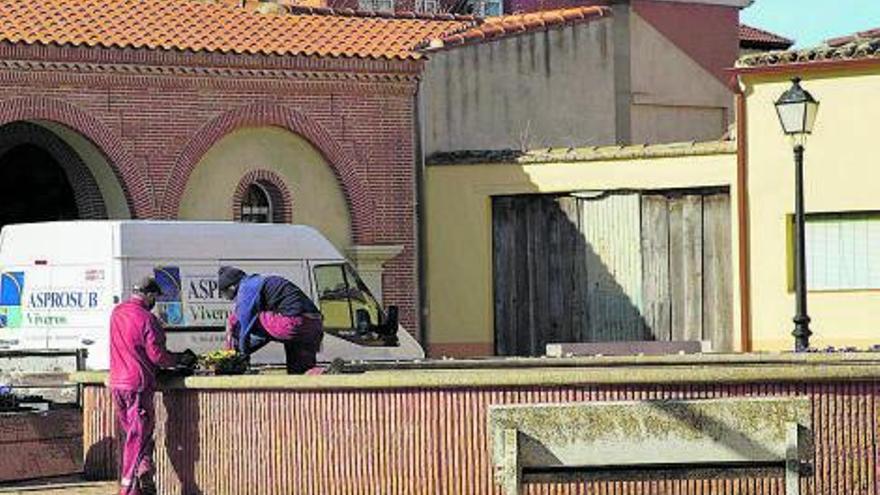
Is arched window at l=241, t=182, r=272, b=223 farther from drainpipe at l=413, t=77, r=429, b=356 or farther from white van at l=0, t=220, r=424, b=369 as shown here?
white van at l=0, t=220, r=424, b=369

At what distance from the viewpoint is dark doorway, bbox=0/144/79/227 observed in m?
33.6

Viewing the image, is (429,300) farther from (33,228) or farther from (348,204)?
(33,228)

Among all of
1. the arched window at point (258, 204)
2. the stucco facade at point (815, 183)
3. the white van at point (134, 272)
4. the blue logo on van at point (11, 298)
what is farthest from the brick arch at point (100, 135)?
the stucco facade at point (815, 183)

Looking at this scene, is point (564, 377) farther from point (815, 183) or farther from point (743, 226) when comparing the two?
point (743, 226)

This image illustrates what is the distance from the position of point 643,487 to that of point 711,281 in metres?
18.8

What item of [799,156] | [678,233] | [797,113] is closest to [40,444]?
[799,156]

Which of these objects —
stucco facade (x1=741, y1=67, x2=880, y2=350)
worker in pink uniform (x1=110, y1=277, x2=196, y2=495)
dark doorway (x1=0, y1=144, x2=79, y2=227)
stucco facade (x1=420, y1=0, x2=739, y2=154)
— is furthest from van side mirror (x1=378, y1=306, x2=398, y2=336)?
worker in pink uniform (x1=110, y1=277, x2=196, y2=495)

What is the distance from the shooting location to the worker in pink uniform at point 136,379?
57.7 ft

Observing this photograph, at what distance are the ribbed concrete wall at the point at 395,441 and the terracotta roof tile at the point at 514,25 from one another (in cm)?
1866

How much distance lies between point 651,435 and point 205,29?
21264 millimetres

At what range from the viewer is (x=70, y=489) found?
61.1 feet

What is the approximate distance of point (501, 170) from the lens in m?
34.8

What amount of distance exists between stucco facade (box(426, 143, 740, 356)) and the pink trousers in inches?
648

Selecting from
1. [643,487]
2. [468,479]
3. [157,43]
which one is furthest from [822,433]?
[157,43]
